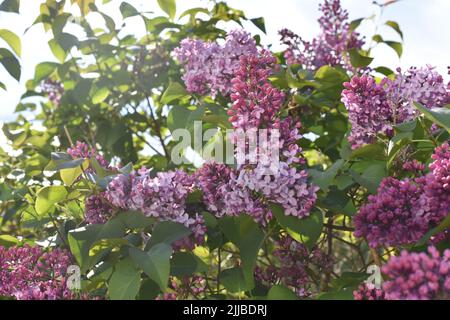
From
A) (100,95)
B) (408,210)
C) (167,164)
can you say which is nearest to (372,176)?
(408,210)

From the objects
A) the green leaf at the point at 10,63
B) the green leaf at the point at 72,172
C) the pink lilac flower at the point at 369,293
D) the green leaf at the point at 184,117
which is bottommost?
the pink lilac flower at the point at 369,293

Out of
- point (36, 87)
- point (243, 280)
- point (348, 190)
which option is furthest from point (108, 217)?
point (36, 87)

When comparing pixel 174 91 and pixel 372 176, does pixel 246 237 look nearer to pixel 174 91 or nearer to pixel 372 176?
pixel 372 176

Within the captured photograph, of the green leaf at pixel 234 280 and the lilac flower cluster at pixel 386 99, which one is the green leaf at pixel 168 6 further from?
the green leaf at pixel 234 280

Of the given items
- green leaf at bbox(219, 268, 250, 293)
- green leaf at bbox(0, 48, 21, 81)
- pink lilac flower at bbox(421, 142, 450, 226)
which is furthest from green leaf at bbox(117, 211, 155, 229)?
green leaf at bbox(0, 48, 21, 81)

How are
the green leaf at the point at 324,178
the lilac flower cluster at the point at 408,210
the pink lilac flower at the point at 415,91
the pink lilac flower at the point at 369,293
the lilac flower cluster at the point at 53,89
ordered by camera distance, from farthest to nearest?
the lilac flower cluster at the point at 53,89 < the pink lilac flower at the point at 415,91 < the green leaf at the point at 324,178 < the lilac flower cluster at the point at 408,210 < the pink lilac flower at the point at 369,293

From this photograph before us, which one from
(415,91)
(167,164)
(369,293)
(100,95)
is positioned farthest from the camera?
(100,95)

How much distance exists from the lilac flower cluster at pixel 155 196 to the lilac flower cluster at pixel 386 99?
1.62ft

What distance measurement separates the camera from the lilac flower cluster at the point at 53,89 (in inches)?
129

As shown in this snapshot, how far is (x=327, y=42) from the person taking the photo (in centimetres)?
259

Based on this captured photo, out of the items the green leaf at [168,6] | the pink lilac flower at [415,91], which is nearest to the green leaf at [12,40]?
the green leaf at [168,6]

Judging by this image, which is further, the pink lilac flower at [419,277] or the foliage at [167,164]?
the foliage at [167,164]

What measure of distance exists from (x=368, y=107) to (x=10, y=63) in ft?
3.88
